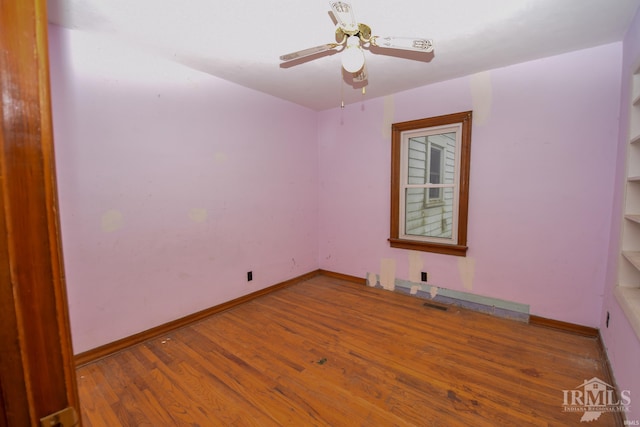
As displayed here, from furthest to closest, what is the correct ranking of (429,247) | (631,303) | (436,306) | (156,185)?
(429,247), (436,306), (156,185), (631,303)

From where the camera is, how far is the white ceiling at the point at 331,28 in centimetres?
182

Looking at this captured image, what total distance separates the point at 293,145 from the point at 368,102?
1.14 metres

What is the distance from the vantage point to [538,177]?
2.64 m

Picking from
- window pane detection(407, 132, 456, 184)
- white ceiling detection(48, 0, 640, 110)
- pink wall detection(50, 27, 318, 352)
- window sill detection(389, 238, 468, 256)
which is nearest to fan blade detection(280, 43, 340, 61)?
white ceiling detection(48, 0, 640, 110)

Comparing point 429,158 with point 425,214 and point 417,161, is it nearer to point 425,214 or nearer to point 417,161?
point 417,161

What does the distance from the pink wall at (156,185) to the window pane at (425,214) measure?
1.69 m

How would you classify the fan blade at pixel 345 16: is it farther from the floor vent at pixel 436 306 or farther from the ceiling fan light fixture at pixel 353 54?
the floor vent at pixel 436 306

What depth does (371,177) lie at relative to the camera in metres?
3.76

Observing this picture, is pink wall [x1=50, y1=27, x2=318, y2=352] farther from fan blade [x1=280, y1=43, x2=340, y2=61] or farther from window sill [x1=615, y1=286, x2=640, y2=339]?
window sill [x1=615, y1=286, x2=640, y2=339]

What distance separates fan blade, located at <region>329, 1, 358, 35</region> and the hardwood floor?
7.39 feet

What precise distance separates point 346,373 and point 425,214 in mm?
3075

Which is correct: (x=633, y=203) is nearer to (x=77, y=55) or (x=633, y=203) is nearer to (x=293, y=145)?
(x=293, y=145)

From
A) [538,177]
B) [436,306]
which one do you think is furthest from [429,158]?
[436,306]

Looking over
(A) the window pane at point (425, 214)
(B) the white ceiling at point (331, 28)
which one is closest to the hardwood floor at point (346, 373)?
(A) the window pane at point (425, 214)
